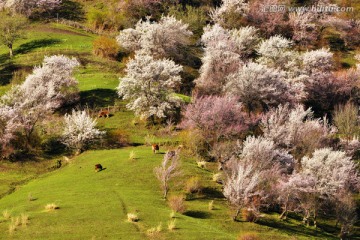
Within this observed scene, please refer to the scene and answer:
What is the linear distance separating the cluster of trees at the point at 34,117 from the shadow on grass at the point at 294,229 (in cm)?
2570

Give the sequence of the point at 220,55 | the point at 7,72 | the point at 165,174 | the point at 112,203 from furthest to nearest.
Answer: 1. the point at 220,55
2. the point at 7,72
3. the point at 165,174
4. the point at 112,203

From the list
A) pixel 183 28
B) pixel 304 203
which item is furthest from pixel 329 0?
pixel 304 203

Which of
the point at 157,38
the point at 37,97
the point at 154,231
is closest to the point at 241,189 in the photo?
the point at 154,231

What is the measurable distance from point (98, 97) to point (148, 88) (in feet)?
33.3

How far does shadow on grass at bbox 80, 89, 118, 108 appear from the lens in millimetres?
67625

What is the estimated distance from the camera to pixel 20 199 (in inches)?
1485

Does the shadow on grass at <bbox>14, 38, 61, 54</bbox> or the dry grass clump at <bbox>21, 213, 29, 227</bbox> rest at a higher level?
the shadow on grass at <bbox>14, 38, 61, 54</bbox>

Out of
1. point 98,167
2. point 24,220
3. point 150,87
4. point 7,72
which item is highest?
point 7,72

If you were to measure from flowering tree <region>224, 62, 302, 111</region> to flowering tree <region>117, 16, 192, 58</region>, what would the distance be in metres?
18.3

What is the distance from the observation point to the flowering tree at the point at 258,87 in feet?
219

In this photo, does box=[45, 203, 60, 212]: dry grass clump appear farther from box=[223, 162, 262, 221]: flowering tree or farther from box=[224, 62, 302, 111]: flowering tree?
box=[224, 62, 302, 111]: flowering tree

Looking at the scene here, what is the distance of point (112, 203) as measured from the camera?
114 feet

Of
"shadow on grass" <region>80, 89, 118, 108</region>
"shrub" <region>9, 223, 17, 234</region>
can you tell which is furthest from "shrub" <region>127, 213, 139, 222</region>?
"shadow on grass" <region>80, 89, 118, 108</region>

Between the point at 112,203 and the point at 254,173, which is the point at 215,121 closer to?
the point at 254,173
